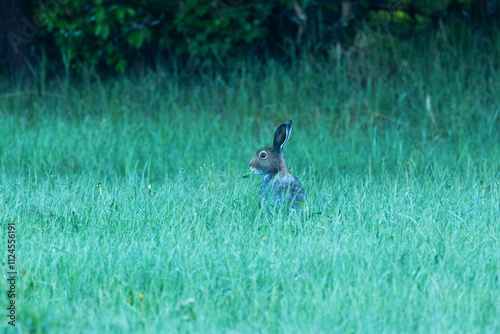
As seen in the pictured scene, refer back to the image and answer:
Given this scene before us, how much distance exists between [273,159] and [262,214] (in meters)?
0.51

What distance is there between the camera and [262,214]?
15.5 feet

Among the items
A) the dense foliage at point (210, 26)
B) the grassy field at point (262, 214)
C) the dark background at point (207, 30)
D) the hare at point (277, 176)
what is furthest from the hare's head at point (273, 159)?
the dense foliage at point (210, 26)

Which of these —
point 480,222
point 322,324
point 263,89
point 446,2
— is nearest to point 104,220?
point 322,324

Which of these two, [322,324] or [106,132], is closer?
[322,324]

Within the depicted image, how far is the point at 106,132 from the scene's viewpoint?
7.51 m

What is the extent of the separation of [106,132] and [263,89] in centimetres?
→ 253

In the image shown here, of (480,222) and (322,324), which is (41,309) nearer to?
(322,324)

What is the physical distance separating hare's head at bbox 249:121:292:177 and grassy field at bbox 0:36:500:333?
226 mm

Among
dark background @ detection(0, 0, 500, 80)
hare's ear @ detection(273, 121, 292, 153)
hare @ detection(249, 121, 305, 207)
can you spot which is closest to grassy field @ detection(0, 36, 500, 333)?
hare @ detection(249, 121, 305, 207)

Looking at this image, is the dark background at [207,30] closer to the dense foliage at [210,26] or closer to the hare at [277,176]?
the dense foliage at [210,26]

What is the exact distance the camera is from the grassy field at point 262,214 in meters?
3.26

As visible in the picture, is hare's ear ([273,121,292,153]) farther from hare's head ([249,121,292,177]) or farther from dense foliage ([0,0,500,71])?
dense foliage ([0,0,500,71])

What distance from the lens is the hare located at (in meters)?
4.77

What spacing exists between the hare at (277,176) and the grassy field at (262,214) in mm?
122
